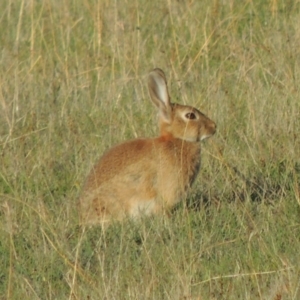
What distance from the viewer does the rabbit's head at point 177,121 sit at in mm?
5812

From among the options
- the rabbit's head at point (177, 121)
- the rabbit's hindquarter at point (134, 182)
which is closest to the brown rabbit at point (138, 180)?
the rabbit's hindquarter at point (134, 182)

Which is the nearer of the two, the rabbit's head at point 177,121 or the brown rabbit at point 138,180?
the brown rabbit at point 138,180

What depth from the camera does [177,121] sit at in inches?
229

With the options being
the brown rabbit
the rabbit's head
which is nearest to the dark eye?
the rabbit's head

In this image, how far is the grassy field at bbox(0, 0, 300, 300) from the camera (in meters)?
4.58

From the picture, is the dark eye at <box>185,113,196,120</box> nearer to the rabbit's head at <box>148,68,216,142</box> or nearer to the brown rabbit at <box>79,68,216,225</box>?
the rabbit's head at <box>148,68,216,142</box>

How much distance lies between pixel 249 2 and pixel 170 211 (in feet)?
10.1

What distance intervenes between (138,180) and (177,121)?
0.52 metres

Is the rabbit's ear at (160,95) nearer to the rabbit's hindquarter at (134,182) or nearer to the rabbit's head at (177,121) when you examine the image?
the rabbit's head at (177,121)

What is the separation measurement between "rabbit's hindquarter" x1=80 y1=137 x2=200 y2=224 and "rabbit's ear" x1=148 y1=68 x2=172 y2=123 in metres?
0.30

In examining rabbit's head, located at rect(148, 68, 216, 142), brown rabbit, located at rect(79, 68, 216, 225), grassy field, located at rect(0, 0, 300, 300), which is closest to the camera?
grassy field, located at rect(0, 0, 300, 300)

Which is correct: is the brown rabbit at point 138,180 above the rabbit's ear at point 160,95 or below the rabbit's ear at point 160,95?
below

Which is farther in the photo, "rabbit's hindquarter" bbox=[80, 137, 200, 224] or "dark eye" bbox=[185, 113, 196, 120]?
"dark eye" bbox=[185, 113, 196, 120]

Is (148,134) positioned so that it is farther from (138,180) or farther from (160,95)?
(138,180)
